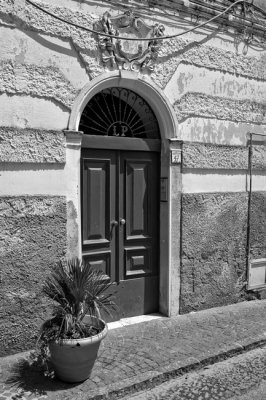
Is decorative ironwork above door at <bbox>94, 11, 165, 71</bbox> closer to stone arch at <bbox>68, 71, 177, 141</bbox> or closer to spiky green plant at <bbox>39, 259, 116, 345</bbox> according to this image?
stone arch at <bbox>68, 71, 177, 141</bbox>

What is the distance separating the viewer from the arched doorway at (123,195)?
5035mm

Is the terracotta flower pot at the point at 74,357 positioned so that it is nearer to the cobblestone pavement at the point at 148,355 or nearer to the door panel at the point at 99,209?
the cobblestone pavement at the point at 148,355

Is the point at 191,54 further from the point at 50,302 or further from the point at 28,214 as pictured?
the point at 50,302

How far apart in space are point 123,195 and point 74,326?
1.97 metres

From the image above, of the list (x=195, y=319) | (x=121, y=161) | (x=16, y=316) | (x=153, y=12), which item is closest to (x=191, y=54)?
(x=153, y=12)

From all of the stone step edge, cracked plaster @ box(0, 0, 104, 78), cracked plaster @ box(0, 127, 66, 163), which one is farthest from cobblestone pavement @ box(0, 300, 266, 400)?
cracked plaster @ box(0, 0, 104, 78)

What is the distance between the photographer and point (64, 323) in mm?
3727

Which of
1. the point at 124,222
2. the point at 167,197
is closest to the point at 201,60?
the point at 167,197

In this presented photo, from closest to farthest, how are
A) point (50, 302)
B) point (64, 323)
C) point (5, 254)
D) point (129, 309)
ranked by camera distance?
point (64, 323) → point (5, 254) → point (50, 302) → point (129, 309)

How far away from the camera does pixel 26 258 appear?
436 centimetres

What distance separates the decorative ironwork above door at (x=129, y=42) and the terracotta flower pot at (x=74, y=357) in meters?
3.04

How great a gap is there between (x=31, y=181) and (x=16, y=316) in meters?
1.38

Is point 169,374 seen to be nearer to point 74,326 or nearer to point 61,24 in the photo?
point 74,326

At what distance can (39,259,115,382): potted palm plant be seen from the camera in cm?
366
